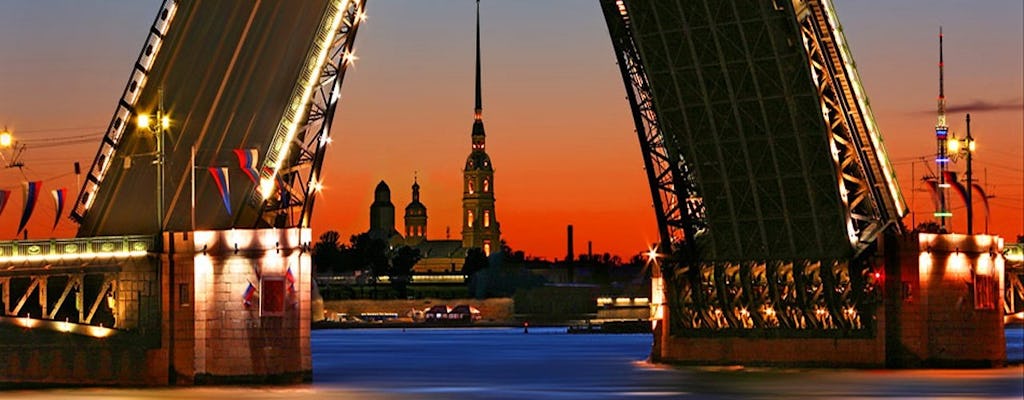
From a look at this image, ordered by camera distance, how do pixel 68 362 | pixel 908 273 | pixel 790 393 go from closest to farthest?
pixel 790 393
pixel 68 362
pixel 908 273

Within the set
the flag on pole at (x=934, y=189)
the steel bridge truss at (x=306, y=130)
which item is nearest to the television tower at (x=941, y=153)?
the flag on pole at (x=934, y=189)

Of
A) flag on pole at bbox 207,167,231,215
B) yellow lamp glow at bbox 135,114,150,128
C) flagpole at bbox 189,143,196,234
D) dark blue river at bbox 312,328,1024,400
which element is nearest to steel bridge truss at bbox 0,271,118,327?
flagpole at bbox 189,143,196,234

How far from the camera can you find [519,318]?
19388cm

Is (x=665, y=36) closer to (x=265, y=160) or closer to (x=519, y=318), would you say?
A: (x=265, y=160)

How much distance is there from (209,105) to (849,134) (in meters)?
19.4

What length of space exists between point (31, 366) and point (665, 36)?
69.7 feet

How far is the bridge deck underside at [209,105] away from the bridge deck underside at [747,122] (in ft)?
34.8

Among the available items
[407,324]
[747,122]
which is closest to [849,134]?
[747,122]

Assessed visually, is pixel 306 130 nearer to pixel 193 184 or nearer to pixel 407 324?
pixel 193 184

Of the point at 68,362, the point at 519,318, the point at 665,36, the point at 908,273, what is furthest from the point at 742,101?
the point at 519,318

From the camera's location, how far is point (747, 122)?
6762 cm

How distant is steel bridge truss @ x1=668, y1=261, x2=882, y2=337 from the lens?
71.9 meters

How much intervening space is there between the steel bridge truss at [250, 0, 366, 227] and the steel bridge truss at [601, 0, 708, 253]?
8070 millimetres

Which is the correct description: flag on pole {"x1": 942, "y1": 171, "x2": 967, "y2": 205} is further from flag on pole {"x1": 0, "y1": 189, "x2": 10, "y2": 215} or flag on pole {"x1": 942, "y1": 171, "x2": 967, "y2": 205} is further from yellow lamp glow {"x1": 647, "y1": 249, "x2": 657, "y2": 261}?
flag on pole {"x1": 0, "y1": 189, "x2": 10, "y2": 215}
